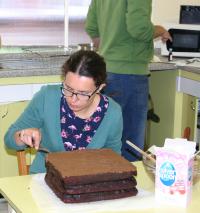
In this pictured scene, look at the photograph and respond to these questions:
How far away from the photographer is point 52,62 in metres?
3.36

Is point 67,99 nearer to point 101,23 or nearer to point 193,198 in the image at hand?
point 193,198

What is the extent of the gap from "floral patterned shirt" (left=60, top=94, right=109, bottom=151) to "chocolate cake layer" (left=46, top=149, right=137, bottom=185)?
0.83 ft

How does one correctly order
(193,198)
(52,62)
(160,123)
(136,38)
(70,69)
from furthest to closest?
(160,123) < (52,62) < (136,38) < (70,69) < (193,198)

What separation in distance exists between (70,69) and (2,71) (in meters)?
1.17

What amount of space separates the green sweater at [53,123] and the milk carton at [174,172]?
16.7 inches

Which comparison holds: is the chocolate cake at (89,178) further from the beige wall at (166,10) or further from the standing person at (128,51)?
the beige wall at (166,10)

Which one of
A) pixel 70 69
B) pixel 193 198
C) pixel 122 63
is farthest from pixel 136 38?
pixel 193 198

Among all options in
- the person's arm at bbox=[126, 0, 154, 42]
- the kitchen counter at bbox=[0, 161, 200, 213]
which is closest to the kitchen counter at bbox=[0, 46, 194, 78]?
the person's arm at bbox=[126, 0, 154, 42]

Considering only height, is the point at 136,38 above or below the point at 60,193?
above

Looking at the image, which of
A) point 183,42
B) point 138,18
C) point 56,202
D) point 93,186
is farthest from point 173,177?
point 183,42

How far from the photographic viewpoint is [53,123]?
6.45 ft

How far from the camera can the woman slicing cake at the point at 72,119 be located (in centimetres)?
192

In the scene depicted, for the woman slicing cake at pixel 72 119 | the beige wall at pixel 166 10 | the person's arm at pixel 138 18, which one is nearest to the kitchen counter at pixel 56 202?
the woman slicing cake at pixel 72 119

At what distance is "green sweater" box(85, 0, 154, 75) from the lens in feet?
8.92
